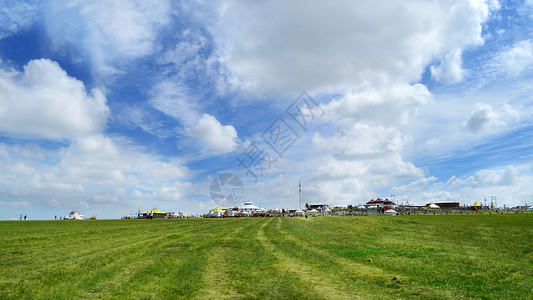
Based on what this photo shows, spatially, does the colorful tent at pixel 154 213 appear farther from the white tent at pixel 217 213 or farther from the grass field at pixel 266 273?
the grass field at pixel 266 273

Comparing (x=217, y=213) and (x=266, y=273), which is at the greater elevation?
(x=266, y=273)

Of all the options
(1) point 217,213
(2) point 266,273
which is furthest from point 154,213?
(2) point 266,273

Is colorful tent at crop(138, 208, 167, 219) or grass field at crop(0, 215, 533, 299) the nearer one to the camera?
grass field at crop(0, 215, 533, 299)

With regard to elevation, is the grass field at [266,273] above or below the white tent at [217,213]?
above

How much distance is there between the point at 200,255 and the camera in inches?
575

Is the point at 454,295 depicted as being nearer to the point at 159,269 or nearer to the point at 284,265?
the point at 284,265

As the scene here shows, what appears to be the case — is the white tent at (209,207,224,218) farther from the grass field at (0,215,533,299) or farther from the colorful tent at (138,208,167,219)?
the grass field at (0,215,533,299)

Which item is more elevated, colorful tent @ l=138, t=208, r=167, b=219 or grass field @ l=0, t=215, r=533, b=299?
grass field @ l=0, t=215, r=533, b=299

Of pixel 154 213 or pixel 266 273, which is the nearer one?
pixel 266 273

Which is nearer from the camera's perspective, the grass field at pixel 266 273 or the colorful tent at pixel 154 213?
the grass field at pixel 266 273

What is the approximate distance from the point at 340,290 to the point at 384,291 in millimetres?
1213

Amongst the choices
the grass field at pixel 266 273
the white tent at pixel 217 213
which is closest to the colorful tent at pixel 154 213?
the white tent at pixel 217 213

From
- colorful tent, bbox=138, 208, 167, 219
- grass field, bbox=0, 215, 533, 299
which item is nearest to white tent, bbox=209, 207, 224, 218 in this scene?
colorful tent, bbox=138, 208, 167, 219

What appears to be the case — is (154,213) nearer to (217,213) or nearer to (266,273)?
(217,213)
